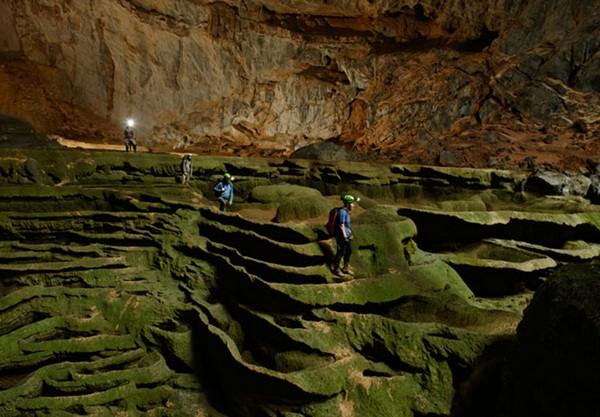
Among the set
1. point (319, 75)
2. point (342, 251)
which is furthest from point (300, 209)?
point (319, 75)

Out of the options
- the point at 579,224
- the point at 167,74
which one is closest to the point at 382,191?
the point at 579,224

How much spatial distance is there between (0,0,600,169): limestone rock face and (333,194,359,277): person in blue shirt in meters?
14.1

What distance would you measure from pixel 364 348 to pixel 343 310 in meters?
0.78

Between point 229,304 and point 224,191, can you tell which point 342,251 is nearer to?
point 229,304

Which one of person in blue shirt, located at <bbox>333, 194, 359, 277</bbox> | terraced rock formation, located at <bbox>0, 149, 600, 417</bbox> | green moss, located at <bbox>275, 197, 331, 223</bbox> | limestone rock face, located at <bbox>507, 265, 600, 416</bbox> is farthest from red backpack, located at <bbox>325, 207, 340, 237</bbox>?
limestone rock face, located at <bbox>507, 265, 600, 416</bbox>

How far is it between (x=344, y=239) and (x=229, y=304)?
295 centimetres

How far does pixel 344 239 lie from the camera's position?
667 centimetres

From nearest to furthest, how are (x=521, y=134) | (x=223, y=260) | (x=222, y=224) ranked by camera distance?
(x=223, y=260), (x=222, y=224), (x=521, y=134)

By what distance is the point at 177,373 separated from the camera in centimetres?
689

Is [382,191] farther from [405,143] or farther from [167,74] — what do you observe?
[167,74]

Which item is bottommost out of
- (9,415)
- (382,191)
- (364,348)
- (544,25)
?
(9,415)

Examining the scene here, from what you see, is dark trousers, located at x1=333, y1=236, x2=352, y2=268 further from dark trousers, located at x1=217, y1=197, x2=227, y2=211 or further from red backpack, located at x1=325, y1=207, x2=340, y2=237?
dark trousers, located at x1=217, y1=197, x2=227, y2=211

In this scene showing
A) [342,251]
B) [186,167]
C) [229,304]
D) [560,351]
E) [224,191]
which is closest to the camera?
[560,351]

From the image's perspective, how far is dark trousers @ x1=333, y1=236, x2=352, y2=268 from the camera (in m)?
6.75
